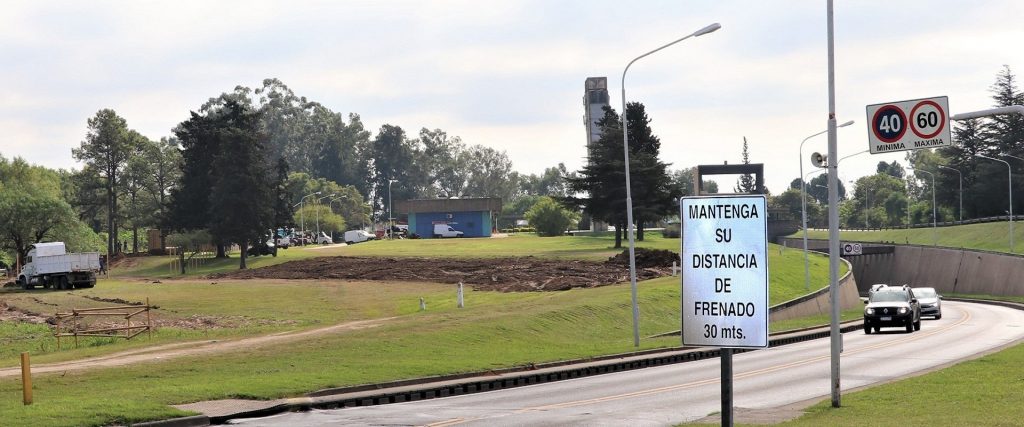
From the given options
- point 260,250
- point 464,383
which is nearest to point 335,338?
point 464,383

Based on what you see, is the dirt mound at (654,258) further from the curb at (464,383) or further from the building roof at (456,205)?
the building roof at (456,205)

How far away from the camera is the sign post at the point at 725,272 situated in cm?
1039

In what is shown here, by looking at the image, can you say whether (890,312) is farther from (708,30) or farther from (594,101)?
(594,101)

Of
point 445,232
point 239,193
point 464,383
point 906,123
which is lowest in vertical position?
point 464,383

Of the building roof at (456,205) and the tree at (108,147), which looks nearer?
the tree at (108,147)

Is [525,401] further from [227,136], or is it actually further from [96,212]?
[96,212]

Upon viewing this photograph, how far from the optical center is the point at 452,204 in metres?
144

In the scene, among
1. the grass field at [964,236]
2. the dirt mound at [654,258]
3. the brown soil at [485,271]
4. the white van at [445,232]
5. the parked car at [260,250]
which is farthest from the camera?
the white van at [445,232]

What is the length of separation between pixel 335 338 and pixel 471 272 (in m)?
40.3

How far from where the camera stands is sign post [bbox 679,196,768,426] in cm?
1039

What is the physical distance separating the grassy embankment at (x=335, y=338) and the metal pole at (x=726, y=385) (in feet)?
40.2

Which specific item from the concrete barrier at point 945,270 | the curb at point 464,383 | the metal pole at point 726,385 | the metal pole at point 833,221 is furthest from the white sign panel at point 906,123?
the concrete barrier at point 945,270

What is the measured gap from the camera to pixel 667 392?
25688mm

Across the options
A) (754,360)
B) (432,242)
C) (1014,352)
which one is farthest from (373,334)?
(432,242)
